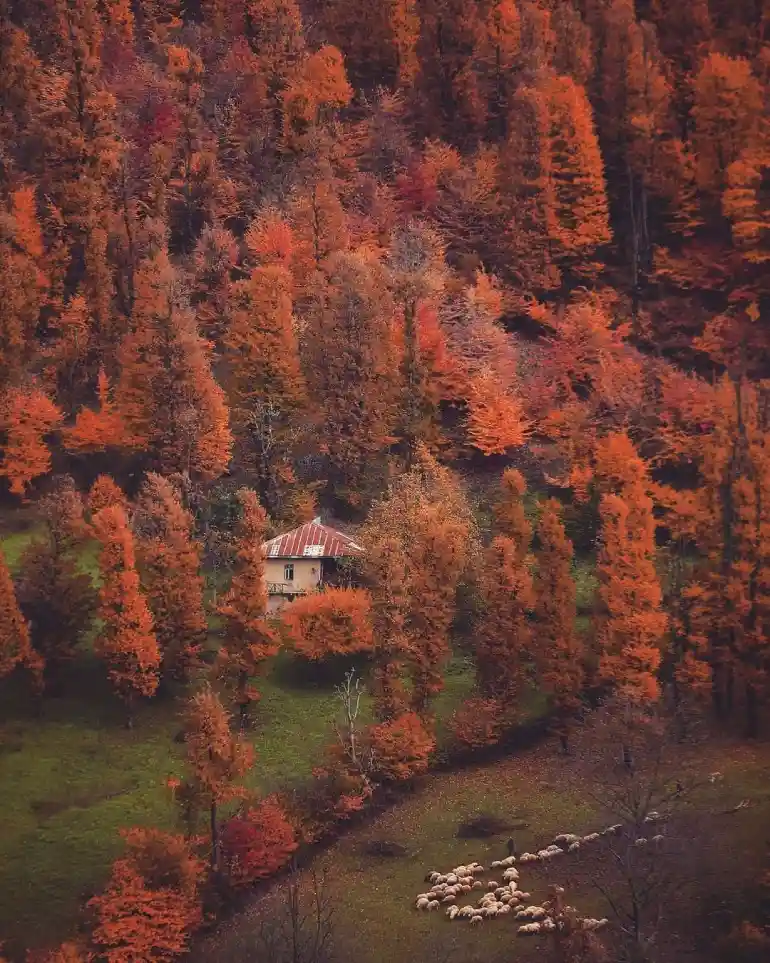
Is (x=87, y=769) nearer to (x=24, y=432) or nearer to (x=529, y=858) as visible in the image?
(x=529, y=858)

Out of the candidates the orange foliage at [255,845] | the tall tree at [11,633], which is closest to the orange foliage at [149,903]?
the orange foliage at [255,845]

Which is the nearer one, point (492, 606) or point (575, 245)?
point (492, 606)

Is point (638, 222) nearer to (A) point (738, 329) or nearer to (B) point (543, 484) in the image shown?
(A) point (738, 329)

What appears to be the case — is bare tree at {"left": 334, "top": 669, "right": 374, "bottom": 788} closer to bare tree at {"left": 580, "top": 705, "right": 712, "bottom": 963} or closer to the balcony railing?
the balcony railing

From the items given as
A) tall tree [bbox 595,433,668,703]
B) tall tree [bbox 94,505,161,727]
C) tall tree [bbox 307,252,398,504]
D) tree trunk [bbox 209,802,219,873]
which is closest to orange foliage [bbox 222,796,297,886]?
tree trunk [bbox 209,802,219,873]

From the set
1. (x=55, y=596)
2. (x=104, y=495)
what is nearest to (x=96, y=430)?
(x=104, y=495)

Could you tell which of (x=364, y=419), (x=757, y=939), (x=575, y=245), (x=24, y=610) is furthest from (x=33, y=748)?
(x=575, y=245)
